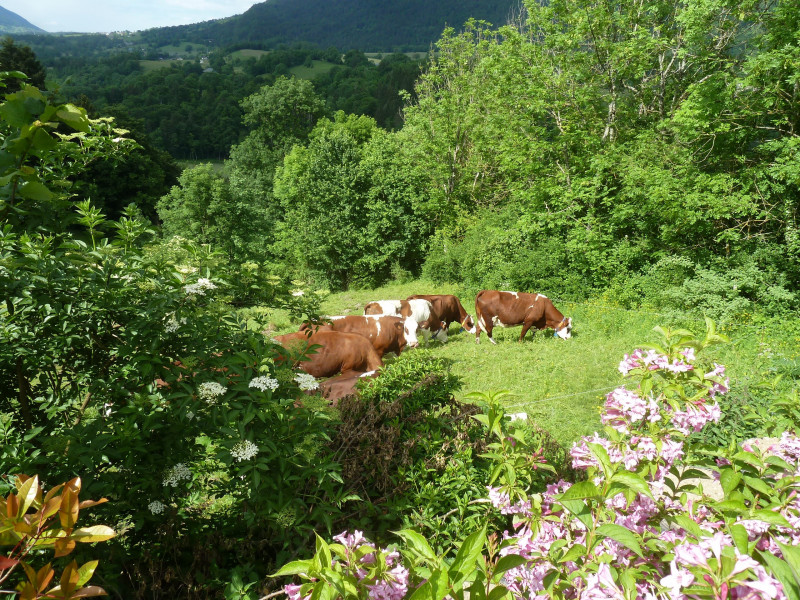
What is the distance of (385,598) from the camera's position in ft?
4.38

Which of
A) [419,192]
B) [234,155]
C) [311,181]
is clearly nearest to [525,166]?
[419,192]

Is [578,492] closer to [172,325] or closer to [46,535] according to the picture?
[46,535]

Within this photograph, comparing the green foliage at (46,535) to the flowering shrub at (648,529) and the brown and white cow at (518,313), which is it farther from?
the brown and white cow at (518,313)

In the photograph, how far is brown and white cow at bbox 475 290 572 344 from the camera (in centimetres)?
1308

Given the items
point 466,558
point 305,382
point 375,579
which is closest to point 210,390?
point 305,382

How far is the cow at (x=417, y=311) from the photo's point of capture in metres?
13.5

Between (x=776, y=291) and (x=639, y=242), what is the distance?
407 centimetres

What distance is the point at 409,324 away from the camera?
42.2ft

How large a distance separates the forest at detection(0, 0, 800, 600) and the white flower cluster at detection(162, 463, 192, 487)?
0.04 ft

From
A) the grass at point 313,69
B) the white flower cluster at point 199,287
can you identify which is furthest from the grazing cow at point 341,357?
the grass at point 313,69

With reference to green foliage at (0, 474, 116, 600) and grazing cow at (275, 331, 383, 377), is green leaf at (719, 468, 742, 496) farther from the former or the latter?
grazing cow at (275, 331, 383, 377)

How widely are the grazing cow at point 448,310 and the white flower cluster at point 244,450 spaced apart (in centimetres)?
1184

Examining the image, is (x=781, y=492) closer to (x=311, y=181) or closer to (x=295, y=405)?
(x=295, y=405)

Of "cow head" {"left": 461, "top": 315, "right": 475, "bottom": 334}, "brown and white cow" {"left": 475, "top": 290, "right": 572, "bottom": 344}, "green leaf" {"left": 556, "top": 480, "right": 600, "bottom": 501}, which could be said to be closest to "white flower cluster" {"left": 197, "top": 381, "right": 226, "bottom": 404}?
"green leaf" {"left": 556, "top": 480, "right": 600, "bottom": 501}
